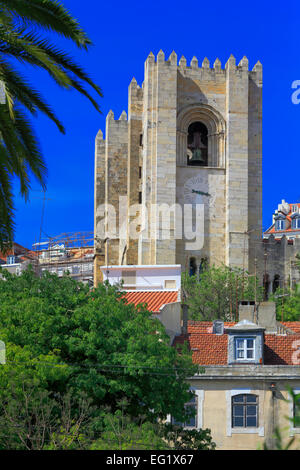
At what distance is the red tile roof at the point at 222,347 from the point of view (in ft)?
101

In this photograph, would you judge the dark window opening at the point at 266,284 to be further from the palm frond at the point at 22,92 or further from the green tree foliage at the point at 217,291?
the palm frond at the point at 22,92

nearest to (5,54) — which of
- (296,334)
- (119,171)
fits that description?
(296,334)

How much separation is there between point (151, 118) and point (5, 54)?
53.1 m

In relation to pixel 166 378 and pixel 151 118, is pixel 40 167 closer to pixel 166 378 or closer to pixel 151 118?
pixel 166 378

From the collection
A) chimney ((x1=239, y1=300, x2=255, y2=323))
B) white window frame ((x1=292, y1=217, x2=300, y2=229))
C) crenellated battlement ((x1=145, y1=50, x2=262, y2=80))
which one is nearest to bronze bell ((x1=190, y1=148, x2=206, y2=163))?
crenellated battlement ((x1=145, y1=50, x2=262, y2=80))

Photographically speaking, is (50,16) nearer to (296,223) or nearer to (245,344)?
(245,344)

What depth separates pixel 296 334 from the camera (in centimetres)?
3372

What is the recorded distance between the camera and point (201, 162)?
230ft

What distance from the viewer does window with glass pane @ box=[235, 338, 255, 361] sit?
30517 mm

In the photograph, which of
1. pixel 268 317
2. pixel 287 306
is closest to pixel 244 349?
pixel 268 317

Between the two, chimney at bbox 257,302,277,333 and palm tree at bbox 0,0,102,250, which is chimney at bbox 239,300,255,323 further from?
palm tree at bbox 0,0,102,250

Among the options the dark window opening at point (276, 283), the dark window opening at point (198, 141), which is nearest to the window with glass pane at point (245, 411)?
the dark window opening at point (276, 283)

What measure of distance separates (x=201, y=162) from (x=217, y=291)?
14.1m

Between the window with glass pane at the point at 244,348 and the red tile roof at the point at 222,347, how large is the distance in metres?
0.48
